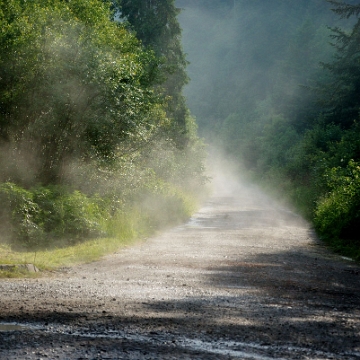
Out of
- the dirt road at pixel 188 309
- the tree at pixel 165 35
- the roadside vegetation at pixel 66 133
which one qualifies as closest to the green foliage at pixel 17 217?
the roadside vegetation at pixel 66 133

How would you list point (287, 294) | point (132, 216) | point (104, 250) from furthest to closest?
point (132, 216)
point (104, 250)
point (287, 294)

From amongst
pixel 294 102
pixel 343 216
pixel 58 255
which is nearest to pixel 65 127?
pixel 58 255

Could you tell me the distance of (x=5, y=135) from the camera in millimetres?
17781

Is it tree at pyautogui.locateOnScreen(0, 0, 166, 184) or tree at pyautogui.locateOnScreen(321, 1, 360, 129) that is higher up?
tree at pyautogui.locateOnScreen(321, 1, 360, 129)

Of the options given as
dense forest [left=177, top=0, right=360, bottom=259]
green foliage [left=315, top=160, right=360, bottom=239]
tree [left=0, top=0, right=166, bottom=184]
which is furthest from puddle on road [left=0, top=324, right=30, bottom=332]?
green foliage [left=315, top=160, right=360, bottom=239]

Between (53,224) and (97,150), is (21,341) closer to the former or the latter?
(53,224)

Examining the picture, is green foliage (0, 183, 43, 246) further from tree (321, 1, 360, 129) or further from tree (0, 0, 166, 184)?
tree (321, 1, 360, 129)

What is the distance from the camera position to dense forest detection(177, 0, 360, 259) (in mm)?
28328

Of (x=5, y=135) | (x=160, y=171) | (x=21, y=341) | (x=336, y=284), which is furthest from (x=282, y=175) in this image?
(x=21, y=341)

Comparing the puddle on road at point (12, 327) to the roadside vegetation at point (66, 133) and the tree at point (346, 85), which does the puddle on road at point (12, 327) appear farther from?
the tree at point (346, 85)

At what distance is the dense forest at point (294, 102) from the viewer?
2833 centimetres

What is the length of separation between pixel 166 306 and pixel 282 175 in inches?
1967

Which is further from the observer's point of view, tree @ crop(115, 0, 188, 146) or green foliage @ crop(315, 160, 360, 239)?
tree @ crop(115, 0, 188, 146)

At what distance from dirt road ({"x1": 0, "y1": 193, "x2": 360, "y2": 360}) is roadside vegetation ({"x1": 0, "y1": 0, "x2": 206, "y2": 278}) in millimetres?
2065
